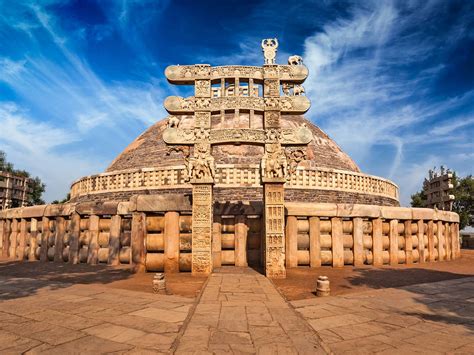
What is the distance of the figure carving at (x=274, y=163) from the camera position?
25.1ft

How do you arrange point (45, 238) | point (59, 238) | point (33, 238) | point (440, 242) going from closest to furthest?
point (59, 238)
point (45, 238)
point (33, 238)
point (440, 242)

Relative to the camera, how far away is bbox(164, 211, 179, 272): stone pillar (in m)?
7.80

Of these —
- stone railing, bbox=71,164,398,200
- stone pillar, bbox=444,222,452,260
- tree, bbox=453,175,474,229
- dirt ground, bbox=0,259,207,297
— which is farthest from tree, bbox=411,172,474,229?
dirt ground, bbox=0,259,207,297

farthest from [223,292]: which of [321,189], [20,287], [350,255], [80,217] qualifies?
Result: [321,189]

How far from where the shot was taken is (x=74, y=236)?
32.2 ft

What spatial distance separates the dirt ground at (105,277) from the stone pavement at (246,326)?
92cm

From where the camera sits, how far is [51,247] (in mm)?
10617

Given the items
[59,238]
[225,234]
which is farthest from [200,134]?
[59,238]

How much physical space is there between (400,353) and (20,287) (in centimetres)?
653

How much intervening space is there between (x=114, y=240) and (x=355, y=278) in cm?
697

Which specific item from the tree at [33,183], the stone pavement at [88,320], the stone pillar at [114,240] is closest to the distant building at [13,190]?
the tree at [33,183]

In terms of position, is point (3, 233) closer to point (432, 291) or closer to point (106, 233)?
point (106, 233)

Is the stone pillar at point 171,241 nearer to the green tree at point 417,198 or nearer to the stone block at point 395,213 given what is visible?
the stone block at point 395,213

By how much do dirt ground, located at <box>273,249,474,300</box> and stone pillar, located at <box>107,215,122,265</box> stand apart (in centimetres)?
519
